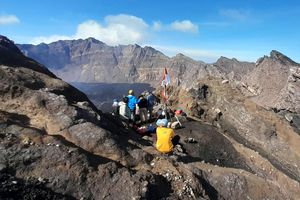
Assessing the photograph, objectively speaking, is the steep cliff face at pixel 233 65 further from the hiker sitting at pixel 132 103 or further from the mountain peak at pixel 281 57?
the hiker sitting at pixel 132 103

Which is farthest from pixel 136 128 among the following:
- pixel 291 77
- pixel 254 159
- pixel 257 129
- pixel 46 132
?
pixel 291 77

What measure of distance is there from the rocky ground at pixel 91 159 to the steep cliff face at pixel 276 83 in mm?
26356

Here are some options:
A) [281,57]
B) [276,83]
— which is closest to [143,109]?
[276,83]

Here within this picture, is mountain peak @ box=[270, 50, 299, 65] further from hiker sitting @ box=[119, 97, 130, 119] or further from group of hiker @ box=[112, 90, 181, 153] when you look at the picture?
hiker sitting @ box=[119, 97, 130, 119]

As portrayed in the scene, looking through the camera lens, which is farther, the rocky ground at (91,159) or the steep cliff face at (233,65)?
the steep cliff face at (233,65)

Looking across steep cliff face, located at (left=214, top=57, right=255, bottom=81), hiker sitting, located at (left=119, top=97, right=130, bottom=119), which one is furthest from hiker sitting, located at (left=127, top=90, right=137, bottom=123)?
steep cliff face, located at (left=214, top=57, right=255, bottom=81)

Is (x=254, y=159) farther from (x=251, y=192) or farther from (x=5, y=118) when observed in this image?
(x=5, y=118)

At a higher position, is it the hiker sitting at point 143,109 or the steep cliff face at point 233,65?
the hiker sitting at point 143,109

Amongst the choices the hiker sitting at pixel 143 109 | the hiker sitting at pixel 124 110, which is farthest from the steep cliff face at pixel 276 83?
→ the hiker sitting at pixel 124 110

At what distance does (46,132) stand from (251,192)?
32.2 ft

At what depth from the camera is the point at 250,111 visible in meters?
31.8

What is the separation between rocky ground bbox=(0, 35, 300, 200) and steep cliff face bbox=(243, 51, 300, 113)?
26356mm

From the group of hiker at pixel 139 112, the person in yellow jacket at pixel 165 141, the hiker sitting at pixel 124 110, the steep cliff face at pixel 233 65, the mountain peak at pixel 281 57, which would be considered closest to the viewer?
the person in yellow jacket at pixel 165 141

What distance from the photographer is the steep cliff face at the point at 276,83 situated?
5069 cm
